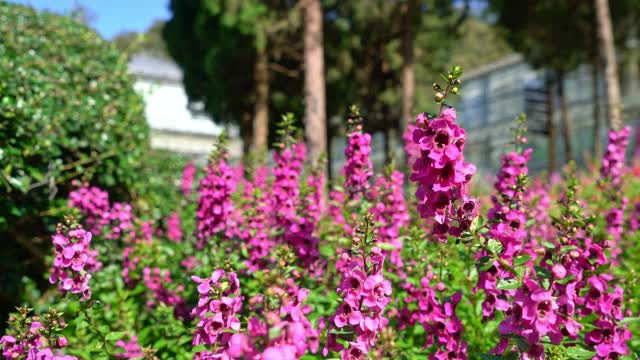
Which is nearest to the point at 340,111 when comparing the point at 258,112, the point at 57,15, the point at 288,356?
the point at 258,112

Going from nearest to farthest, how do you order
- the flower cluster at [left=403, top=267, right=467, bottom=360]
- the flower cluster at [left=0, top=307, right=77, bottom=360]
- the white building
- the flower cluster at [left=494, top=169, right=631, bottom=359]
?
the flower cluster at [left=494, top=169, right=631, bottom=359]
the flower cluster at [left=0, top=307, right=77, bottom=360]
the flower cluster at [left=403, top=267, right=467, bottom=360]
the white building

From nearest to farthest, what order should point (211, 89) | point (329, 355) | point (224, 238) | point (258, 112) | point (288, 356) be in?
point (288, 356) → point (329, 355) → point (224, 238) → point (258, 112) → point (211, 89)

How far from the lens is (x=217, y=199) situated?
4.02 m

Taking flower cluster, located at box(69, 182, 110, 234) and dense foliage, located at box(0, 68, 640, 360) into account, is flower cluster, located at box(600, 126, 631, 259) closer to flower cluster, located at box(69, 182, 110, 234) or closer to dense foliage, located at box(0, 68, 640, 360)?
dense foliage, located at box(0, 68, 640, 360)

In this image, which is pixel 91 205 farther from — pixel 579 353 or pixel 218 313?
pixel 579 353

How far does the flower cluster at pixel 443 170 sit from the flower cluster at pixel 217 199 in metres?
1.99

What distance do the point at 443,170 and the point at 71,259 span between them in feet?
5.77

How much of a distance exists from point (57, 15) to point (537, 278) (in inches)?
268

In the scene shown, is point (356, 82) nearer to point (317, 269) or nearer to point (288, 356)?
point (317, 269)

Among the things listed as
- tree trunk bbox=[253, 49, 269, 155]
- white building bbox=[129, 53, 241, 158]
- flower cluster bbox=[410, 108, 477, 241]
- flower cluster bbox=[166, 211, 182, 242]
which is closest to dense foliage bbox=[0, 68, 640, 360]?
flower cluster bbox=[410, 108, 477, 241]

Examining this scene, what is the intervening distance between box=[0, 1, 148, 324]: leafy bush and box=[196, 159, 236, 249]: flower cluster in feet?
4.47

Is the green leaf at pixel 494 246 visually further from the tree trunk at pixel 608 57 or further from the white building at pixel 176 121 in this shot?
the white building at pixel 176 121

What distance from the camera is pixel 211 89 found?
1523 cm

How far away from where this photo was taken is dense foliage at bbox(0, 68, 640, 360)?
210cm
